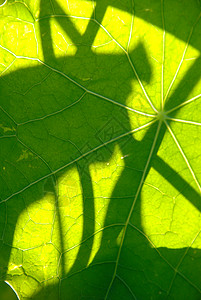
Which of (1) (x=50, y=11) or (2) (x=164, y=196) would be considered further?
(2) (x=164, y=196)

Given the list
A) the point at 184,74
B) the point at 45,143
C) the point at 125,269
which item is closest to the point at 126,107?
the point at 184,74

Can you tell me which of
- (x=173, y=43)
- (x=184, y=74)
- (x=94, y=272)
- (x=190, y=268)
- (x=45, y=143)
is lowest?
(x=94, y=272)

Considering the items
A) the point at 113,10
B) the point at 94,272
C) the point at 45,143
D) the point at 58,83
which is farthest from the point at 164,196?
the point at 113,10

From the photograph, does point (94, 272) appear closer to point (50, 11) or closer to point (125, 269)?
point (125, 269)

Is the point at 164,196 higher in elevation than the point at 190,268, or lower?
higher

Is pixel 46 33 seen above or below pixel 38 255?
above

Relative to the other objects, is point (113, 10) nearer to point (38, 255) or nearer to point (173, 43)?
point (173, 43)
